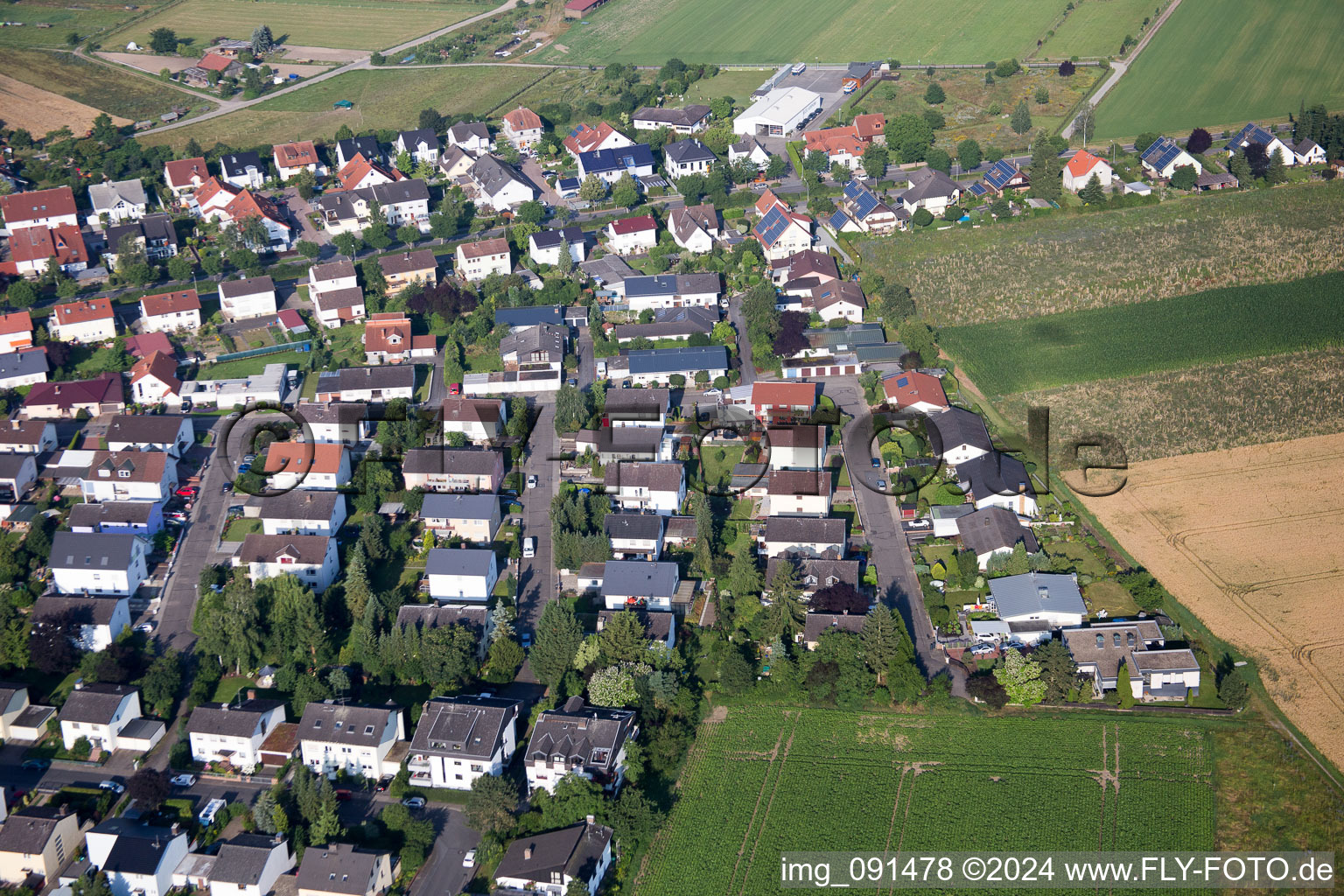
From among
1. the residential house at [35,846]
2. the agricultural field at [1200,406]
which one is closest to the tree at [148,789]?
the residential house at [35,846]

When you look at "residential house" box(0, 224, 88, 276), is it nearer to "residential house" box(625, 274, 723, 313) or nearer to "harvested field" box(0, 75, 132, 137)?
Result: "harvested field" box(0, 75, 132, 137)

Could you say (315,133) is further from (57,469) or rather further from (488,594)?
(488,594)

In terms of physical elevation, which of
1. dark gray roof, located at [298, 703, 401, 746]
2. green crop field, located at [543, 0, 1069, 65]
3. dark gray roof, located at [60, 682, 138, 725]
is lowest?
dark gray roof, located at [298, 703, 401, 746]

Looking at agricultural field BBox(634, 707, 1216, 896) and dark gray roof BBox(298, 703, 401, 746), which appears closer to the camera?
agricultural field BBox(634, 707, 1216, 896)

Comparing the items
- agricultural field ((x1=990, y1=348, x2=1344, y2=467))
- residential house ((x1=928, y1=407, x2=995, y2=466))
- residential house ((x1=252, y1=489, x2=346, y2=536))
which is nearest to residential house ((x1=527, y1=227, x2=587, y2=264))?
residential house ((x1=252, y1=489, x2=346, y2=536))

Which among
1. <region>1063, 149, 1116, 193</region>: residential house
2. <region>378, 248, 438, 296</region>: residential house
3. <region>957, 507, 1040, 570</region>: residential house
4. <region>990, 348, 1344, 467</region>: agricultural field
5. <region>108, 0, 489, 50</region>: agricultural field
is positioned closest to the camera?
<region>957, 507, 1040, 570</region>: residential house

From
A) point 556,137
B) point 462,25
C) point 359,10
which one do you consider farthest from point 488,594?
point 359,10

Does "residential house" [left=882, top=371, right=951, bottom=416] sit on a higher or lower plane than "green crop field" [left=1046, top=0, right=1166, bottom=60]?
lower

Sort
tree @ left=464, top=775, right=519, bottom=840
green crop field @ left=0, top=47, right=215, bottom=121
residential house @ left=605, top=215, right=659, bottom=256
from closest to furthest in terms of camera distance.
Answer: tree @ left=464, top=775, right=519, bottom=840
residential house @ left=605, top=215, right=659, bottom=256
green crop field @ left=0, top=47, right=215, bottom=121
